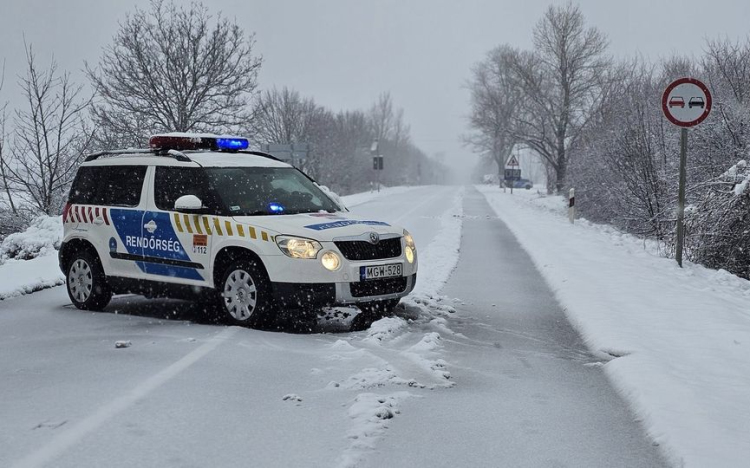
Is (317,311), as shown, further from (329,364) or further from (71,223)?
(71,223)

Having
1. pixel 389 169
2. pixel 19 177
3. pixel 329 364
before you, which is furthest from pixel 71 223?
pixel 389 169

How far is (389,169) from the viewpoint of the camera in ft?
391

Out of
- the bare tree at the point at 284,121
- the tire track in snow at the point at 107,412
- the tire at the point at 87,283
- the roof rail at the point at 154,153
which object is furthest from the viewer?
the bare tree at the point at 284,121

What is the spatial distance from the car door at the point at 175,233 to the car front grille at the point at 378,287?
5.11 feet

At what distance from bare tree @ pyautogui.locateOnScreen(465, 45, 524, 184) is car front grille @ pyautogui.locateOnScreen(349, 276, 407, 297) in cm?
3961

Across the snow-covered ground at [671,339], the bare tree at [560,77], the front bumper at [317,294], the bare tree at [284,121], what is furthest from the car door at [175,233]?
the bare tree at [284,121]

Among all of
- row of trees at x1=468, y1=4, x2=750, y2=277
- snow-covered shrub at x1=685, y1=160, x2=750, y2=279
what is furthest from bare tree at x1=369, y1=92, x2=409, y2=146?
snow-covered shrub at x1=685, y1=160, x2=750, y2=279

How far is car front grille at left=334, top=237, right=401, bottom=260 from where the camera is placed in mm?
7219

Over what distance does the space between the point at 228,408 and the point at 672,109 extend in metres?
9.13

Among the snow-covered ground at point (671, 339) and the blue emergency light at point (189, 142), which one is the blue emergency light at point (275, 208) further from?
the snow-covered ground at point (671, 339)

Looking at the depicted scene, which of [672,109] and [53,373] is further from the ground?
[672,109]

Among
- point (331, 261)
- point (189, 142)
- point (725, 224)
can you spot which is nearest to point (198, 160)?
point (189, 142)

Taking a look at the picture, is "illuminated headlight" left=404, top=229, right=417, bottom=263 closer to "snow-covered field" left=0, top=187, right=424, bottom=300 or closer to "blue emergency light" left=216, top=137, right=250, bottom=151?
"blue emergency light" left=216, top=137, right=250, bottom=151

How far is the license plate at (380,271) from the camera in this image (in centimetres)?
727
